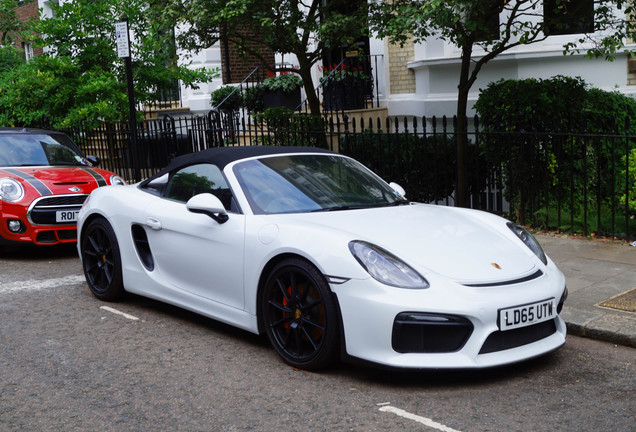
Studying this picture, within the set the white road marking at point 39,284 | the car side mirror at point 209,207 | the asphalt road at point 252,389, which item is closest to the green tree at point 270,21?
the white road marking at point 39,284

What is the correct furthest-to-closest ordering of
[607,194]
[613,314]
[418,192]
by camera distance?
1. [418,192]
2. [607,194]
3. [613,314]

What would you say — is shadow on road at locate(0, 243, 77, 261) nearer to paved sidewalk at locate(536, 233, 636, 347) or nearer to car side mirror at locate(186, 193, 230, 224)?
car side mirror at locate(186, 193, 230, 224)

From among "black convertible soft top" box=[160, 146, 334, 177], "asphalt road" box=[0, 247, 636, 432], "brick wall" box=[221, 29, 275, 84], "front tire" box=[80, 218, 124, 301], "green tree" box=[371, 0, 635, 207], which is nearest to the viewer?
"asphalt road" box=[0, 247, 636, 432]

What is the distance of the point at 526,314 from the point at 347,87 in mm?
11910

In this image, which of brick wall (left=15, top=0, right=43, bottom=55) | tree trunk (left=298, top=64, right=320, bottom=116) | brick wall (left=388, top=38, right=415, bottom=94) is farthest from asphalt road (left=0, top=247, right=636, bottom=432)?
brick wall (left=15, top=0, right=43, bottom=55)

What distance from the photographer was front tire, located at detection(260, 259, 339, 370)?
4.77 m

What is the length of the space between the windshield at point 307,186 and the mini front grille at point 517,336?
1.58 metres

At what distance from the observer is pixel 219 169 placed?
5.99 metres

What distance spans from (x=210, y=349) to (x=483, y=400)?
2.06 metres

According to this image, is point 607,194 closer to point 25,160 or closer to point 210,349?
point 210,349

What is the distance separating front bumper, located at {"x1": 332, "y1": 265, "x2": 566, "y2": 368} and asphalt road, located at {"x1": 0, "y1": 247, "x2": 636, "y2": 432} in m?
0.22

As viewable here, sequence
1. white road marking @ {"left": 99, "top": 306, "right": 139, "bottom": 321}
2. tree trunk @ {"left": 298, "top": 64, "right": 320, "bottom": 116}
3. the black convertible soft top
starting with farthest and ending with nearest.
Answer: tree trunk @ {"left": 298, "top": 64, "right": 320, "bottom": 116} → white road marking @ {"left": 99, "top": 306, "right": 139, "bottom": 321} → the black convertible soft top

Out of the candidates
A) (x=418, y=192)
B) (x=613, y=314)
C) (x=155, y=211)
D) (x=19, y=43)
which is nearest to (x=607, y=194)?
(x=418, y=192)

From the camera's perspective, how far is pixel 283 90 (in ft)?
56.2
